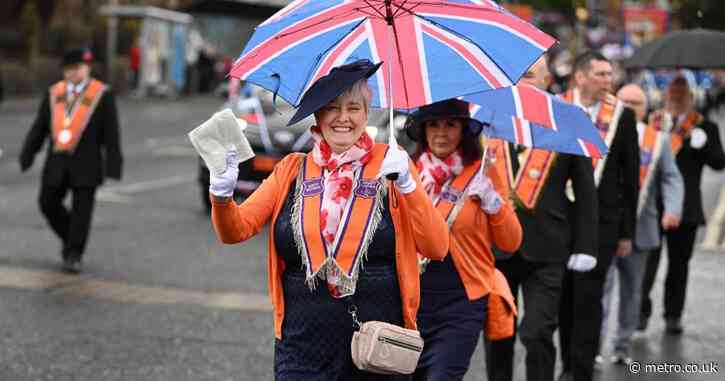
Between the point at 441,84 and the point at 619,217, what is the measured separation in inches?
122

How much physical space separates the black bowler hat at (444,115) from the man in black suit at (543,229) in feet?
2.83

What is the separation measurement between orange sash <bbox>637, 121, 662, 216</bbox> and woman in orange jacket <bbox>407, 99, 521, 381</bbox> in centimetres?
304

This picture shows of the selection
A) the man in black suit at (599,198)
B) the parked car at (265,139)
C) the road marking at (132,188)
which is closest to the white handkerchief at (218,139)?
the man in black suit at (599,198)

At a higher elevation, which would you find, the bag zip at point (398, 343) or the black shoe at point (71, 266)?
the bag zip at point (398, 343)

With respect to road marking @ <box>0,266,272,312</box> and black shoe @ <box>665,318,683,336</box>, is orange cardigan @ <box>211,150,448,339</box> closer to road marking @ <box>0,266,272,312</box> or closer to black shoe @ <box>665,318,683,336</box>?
road marking @ <box>0,266,272,312</box>

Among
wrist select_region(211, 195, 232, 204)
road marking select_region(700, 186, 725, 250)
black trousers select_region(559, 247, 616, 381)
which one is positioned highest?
wrist select_region(211, 195, 232, 204)

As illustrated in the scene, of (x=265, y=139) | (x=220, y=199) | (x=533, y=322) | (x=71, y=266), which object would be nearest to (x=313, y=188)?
(x=220, y=199)

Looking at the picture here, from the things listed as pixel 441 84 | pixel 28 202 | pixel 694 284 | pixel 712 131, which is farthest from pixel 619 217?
pixel 28 202

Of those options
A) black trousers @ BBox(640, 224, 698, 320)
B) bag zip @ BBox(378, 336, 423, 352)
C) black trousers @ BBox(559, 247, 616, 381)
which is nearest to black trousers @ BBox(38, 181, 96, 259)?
black trousers @ BBox(640, 224, 698, 320)

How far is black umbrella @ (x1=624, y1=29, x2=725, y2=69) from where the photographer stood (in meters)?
8.42

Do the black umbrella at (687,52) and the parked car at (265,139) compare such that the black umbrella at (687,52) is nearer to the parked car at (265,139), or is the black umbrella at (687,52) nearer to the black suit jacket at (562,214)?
the black suit jacket at (562,214)

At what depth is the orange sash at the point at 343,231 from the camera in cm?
407

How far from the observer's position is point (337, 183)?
411 centimetres

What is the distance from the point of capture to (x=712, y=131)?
9.14 metres
